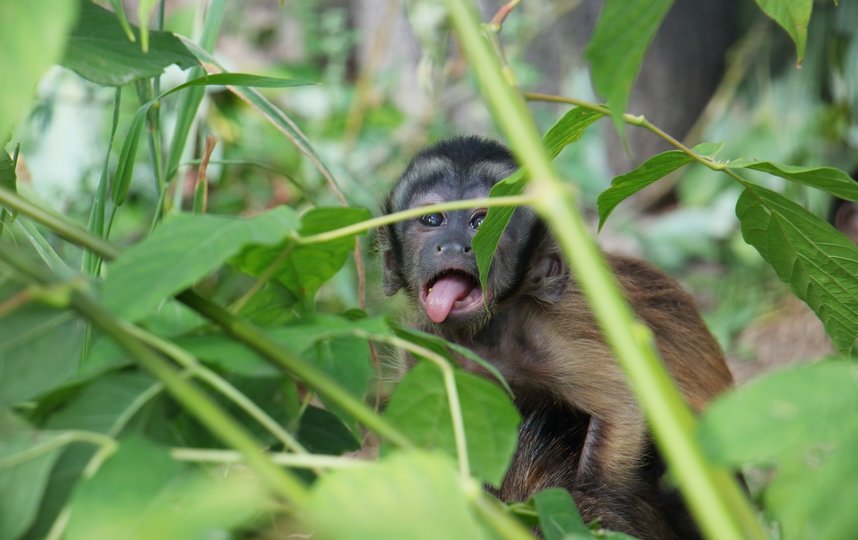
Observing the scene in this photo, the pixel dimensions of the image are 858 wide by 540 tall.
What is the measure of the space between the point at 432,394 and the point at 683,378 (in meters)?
1.94

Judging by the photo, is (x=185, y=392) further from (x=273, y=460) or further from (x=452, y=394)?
(x=452, y=394)

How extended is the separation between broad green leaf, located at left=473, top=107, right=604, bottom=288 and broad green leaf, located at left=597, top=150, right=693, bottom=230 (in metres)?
0.11

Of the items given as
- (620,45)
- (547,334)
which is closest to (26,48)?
(620,45)

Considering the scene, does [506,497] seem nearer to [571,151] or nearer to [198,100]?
[198,100]

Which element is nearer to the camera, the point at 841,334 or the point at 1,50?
the point at 1,50

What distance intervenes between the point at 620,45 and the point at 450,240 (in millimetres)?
1729

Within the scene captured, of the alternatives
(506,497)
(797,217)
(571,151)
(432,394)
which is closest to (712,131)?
(571,151)

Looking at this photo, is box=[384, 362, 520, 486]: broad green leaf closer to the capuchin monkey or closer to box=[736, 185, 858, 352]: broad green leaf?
box=[736, 185, 858, 352]: broad green leaf

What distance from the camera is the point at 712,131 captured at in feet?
23.4

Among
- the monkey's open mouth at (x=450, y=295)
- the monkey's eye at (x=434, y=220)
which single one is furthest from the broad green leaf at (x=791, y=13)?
the monkey's eye at (x=434, y=220)

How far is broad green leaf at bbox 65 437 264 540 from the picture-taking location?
90 centimetres

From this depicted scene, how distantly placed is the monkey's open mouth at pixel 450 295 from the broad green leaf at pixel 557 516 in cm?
147

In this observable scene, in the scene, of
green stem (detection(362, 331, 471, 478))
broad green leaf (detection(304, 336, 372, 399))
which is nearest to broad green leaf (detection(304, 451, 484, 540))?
green stem (detection(362, 331, 471, 478))

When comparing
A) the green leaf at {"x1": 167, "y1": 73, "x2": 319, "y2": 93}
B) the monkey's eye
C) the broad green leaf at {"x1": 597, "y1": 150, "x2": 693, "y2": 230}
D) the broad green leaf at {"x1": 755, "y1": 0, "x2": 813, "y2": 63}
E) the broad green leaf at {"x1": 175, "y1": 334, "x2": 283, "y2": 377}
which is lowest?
the monkey's eye
